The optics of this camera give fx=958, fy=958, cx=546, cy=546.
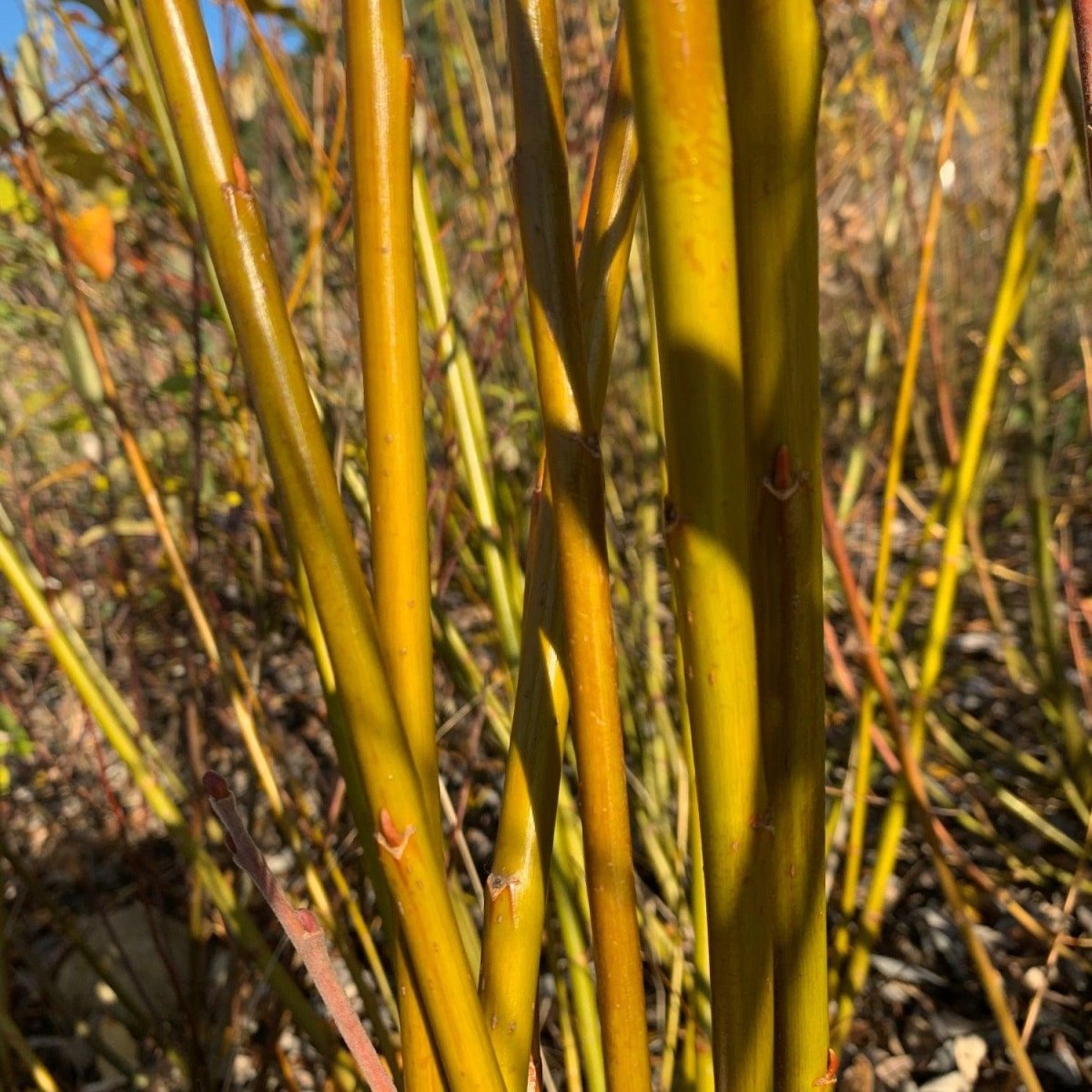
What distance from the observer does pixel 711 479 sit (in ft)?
0.88

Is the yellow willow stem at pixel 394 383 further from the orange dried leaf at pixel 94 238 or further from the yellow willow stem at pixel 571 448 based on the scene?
the orange dried leaf at pixel 94 238

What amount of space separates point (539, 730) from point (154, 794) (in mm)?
451

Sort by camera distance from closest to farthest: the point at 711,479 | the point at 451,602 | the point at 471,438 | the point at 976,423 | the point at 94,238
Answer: the point at 711,479 → the point at 471,438 → the point at 976,423 → the point at 94,238 → the point at 451,602

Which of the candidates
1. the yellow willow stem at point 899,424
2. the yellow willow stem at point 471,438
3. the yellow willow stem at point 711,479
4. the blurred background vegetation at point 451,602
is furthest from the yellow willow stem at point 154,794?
the yellow willow stem at point 899,424

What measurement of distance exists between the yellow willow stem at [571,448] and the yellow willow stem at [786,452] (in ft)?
0.18

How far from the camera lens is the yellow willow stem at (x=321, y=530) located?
274 mm

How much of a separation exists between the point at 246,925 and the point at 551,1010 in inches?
21.0

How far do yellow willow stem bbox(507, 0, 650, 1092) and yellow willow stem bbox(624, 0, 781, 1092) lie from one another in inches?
1.8

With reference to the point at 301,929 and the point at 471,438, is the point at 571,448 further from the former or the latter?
the point at 471,438

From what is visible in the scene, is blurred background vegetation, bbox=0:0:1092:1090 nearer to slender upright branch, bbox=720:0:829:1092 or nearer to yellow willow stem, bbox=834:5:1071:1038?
yellow willow stem, bbox=834:5:1071:1038

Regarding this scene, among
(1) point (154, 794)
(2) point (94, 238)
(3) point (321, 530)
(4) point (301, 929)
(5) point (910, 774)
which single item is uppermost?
(2) point (94, 238)

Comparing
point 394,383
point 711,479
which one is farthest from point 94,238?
point 711,479

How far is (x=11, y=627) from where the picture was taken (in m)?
1.88

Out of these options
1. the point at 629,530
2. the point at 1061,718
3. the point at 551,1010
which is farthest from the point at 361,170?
the point at 629,530
